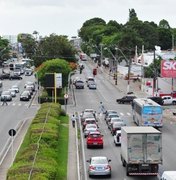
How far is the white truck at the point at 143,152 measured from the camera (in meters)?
35.5

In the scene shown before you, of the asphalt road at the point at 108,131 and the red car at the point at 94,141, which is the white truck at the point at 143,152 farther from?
the red car at the point at 94,141

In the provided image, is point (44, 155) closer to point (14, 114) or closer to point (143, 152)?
point (143, 152)

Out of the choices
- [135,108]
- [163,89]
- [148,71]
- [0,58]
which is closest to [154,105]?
[135,108]

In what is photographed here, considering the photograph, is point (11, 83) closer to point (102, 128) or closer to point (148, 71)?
point (148, 71)

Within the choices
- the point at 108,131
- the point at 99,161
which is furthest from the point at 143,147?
the point at 108,131

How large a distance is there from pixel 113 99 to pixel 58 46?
30025 mm

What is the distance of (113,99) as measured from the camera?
322 ft

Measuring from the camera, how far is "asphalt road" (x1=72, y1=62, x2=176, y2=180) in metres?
39.6

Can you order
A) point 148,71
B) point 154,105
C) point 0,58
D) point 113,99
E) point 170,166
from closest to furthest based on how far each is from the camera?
point 170,166, point 154,105, point 113,99, point 148,71, point 0,58

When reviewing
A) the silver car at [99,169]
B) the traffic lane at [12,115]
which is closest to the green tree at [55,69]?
the traffic lane at [12,115]

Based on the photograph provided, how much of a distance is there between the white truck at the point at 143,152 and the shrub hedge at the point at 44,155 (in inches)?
155

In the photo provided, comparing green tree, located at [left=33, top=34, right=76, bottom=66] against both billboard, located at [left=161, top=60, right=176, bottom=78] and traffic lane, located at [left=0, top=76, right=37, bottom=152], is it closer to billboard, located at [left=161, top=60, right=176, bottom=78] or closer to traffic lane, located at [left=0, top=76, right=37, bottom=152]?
traffic lane, located at [left=0, top=76, right=37, bottom=152]

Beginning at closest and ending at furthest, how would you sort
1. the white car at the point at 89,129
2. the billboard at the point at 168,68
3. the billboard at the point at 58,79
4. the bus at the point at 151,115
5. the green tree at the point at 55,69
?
1. the white car at the point at 89,129
2. the bus at the point at 151,115
3. the billboard at the point at 58,79
4. the billboard at the point at 168,68
5. the green tree at the point at 55,69

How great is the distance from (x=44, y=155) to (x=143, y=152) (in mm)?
5696
